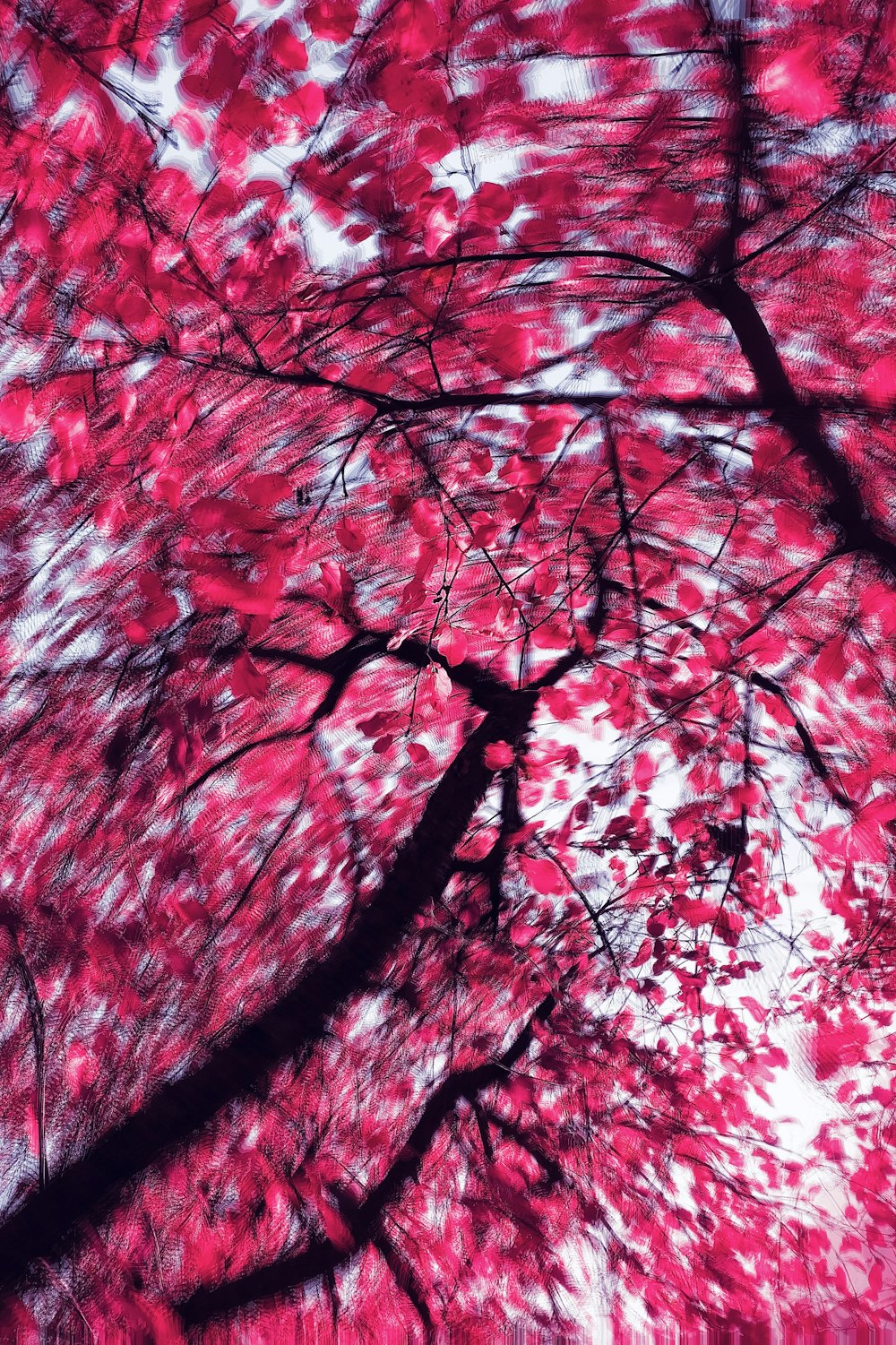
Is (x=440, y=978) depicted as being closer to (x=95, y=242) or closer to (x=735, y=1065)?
(x=735, y=1065)

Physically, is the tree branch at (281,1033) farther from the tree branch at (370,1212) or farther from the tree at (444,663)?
the tree branch at (370,1212)

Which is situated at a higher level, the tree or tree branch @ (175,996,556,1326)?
the tree

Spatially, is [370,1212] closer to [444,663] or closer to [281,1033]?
[281,1033]

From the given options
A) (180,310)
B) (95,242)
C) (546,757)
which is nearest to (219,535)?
(180,310)

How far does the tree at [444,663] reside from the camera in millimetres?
1146

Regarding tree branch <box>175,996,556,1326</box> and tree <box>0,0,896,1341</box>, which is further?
tree branch <box>175,996,556,1326</box>

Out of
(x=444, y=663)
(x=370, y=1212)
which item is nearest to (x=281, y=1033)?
(x=370, y=1212)

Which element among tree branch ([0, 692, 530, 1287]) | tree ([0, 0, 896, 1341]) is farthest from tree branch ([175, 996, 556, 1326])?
tree branch ([0, 692, 530, 1287])

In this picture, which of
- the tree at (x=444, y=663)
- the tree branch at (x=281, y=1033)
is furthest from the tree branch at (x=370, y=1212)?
the tree branch at (x=281, y=1033)

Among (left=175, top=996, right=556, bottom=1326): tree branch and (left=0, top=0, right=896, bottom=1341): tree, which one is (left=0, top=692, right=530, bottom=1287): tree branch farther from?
(left=175, top=996, right=556, bottom=1326): tree branch

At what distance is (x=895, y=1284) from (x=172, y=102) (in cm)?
251

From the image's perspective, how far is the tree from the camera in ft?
3.76

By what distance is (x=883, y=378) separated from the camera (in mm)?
1460

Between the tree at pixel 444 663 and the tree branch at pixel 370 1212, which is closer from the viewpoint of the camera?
the tree at pixel 444 663
